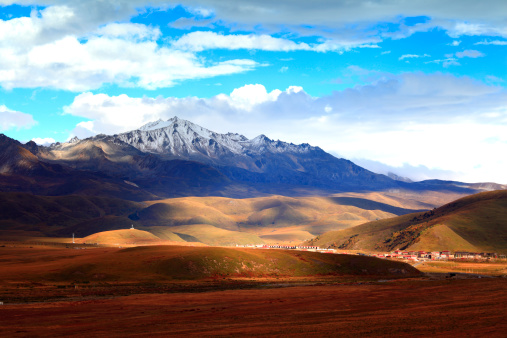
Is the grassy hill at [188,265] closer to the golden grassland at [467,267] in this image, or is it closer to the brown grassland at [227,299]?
the brown grassland at [227,299]

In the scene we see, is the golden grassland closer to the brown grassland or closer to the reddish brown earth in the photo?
the brown grassland

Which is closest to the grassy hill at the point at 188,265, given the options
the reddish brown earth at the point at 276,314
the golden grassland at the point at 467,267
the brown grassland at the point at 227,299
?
the brown grassland at the point at 227,299

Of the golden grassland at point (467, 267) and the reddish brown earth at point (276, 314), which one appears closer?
the reddish brown earth at point (276, 314)

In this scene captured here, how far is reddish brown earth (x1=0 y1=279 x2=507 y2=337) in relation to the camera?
57.2 metres

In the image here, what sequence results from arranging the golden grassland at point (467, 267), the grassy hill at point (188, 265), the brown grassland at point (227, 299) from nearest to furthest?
the brown grassland at point (227, 299), the grassy hill at point (188, 265), the golden grassland at point (467, 267)

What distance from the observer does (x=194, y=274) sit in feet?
437

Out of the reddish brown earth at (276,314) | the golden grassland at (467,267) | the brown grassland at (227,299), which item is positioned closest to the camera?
the reddish brown earth at (276,314)

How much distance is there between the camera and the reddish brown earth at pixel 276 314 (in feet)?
188

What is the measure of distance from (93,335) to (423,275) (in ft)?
370

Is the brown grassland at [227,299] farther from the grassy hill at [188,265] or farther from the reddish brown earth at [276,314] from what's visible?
the grassy hill at [188,265]

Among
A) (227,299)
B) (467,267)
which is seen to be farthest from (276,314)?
(467,267)

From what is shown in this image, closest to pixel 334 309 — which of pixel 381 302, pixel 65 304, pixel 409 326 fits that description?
pixel 381 302

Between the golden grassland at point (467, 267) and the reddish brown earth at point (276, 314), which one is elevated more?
the reddish brown earth at point (276, 314)

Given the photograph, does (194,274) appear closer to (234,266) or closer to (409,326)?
(234,266)
